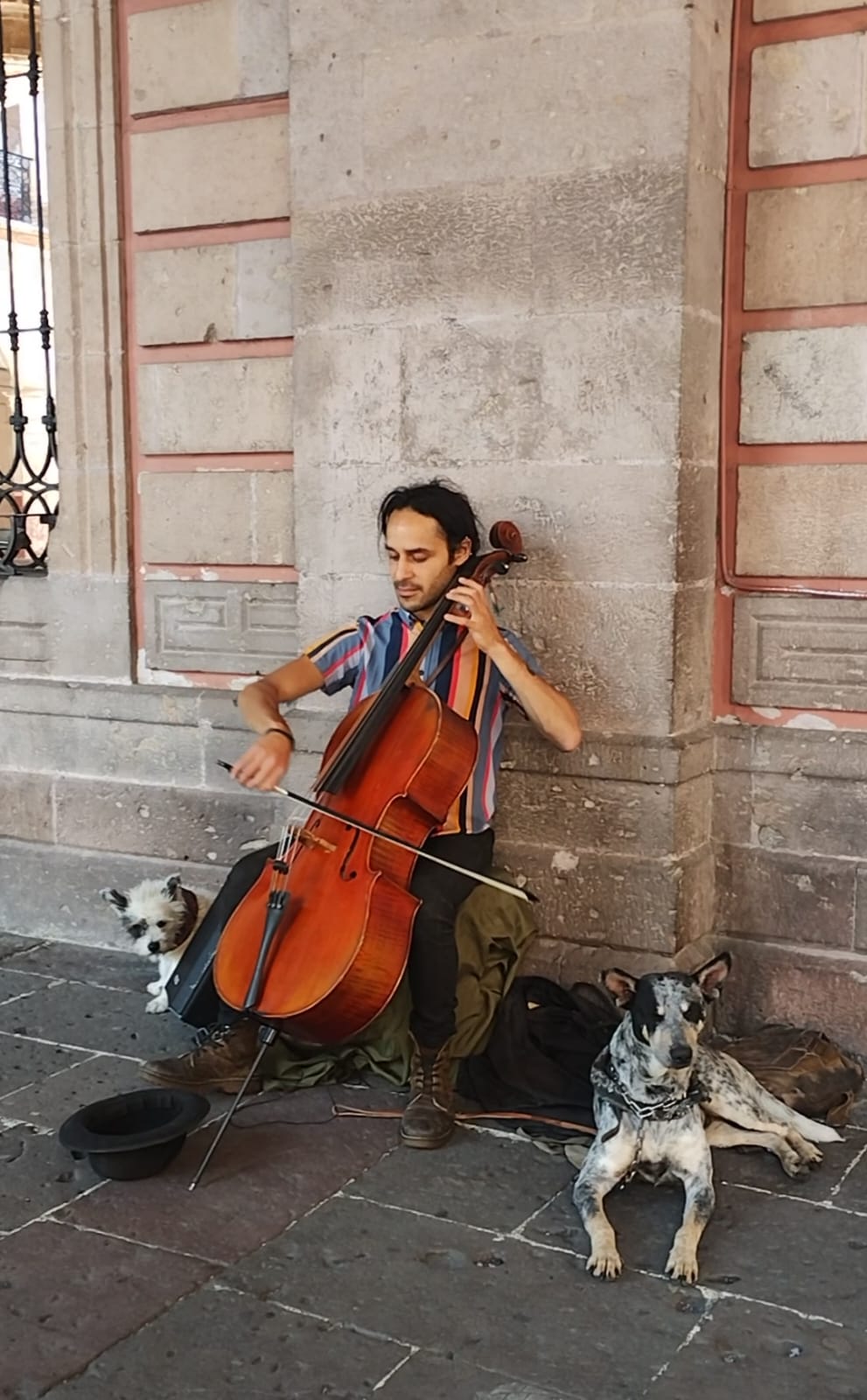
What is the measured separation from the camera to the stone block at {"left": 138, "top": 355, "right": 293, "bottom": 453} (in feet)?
14.7

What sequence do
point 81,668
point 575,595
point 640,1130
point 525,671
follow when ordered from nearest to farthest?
1. point 640,1130
2. point 525,671
3. point 575,595
4. point 81,668

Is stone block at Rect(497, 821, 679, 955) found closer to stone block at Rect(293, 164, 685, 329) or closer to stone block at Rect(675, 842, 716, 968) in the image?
stone block at Rect(675, 842, 716, 968)

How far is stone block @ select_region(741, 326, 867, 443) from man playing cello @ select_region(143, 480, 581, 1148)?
868mm

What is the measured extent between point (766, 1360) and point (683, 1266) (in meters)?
0.28

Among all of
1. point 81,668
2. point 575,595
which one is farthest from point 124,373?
point 575,595

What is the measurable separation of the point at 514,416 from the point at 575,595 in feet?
1.72

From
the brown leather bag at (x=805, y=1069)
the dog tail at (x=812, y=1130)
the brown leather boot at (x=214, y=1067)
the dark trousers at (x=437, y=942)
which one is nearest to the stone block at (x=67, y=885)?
the brown leather boot at (x=214, y=1067)

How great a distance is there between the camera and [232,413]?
456 centimetres

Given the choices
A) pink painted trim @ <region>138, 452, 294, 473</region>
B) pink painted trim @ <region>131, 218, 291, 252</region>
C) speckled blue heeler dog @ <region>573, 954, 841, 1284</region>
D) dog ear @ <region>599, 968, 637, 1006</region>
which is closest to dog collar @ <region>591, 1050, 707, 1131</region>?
speckled blue heeler dog @ <region>573, 954, 841, 1284</region>

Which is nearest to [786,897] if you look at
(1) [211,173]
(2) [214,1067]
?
(2) [214,1067]

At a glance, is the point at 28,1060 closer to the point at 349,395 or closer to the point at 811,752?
the point at 349,395

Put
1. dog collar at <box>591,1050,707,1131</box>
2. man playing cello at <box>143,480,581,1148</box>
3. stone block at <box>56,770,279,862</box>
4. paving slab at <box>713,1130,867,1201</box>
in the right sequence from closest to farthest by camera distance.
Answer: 1. dog collar at <box>591,1050,707,1131</box>
2. paving slab at <box>713,1130,867,1201</box>
3. man playing cello at <box>143,480,581,1148</box>
4. stone block at <box>56,770,279,862</box>

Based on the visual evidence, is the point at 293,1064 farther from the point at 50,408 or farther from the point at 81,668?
the point at 50,408

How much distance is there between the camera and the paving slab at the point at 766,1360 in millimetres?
2357
